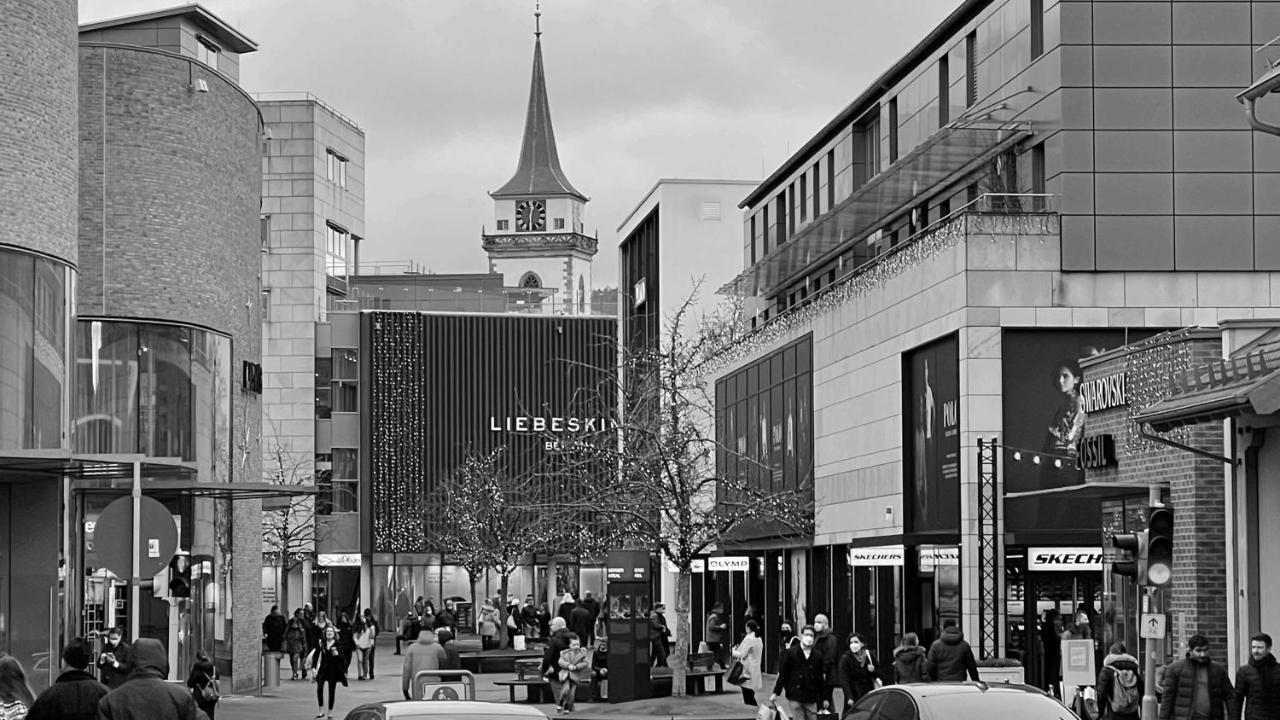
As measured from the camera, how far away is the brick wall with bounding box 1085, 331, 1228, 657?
25.0m

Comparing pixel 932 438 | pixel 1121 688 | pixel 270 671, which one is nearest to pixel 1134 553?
pixel 1121 688

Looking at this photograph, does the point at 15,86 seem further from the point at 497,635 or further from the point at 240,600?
the point at 497,635

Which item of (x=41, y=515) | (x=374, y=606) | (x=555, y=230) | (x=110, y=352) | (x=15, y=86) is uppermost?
(x=555, y=230)

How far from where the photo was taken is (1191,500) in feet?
83.1

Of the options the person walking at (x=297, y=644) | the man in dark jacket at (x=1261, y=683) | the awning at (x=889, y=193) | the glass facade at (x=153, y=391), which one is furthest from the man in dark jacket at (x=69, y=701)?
the person walking at (x=297, y=644)

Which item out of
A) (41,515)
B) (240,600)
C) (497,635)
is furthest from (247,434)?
(497,635)

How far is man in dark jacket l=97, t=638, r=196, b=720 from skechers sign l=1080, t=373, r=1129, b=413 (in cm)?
1766

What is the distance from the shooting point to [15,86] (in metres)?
26.3

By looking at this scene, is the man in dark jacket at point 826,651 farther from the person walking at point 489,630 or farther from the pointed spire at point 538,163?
the pointed spire at point 538,163

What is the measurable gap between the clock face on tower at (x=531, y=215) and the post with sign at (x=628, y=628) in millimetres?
158365

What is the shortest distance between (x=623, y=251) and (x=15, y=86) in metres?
65.0

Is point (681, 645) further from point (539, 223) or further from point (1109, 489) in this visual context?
point (539, 223)

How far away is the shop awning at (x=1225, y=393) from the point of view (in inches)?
733

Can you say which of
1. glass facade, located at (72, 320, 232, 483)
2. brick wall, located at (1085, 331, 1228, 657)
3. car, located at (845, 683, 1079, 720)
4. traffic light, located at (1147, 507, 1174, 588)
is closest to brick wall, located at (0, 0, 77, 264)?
glass facade, located at (72, 320, 232, 483)
